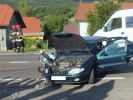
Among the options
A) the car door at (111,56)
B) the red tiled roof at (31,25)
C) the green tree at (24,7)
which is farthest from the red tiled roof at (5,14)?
the green tree at (24,7)

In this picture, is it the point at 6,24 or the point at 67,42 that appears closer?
the point at 67,42

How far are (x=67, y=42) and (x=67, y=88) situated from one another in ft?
6.60

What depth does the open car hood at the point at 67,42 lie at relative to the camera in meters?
15.5

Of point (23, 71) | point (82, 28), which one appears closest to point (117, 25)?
point (23, 71)

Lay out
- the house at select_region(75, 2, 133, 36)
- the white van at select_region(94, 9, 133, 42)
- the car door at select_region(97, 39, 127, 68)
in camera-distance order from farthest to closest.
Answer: the house at select_region(75, 2, 133, 36) < the white van at select_region(94, 9, 133, 42) < the car door at select_region(97, 39, 127, 68)

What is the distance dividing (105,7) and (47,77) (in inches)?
1361

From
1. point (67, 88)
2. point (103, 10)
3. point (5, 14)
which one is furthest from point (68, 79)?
point (5, 14)

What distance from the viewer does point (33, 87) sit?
47.6 ft

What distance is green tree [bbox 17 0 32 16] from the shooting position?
10794cm

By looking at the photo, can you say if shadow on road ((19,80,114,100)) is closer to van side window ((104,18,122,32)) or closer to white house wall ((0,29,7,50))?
van side window ((104,18,122,32))

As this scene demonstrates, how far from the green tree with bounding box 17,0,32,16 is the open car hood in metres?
91.7

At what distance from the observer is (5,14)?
49656mm

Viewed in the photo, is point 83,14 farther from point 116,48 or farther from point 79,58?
point 79,58

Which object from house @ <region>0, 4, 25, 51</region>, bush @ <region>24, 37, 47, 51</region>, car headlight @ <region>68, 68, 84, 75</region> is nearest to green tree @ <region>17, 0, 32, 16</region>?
house @ <region>0, 4, 25, 51</region>
